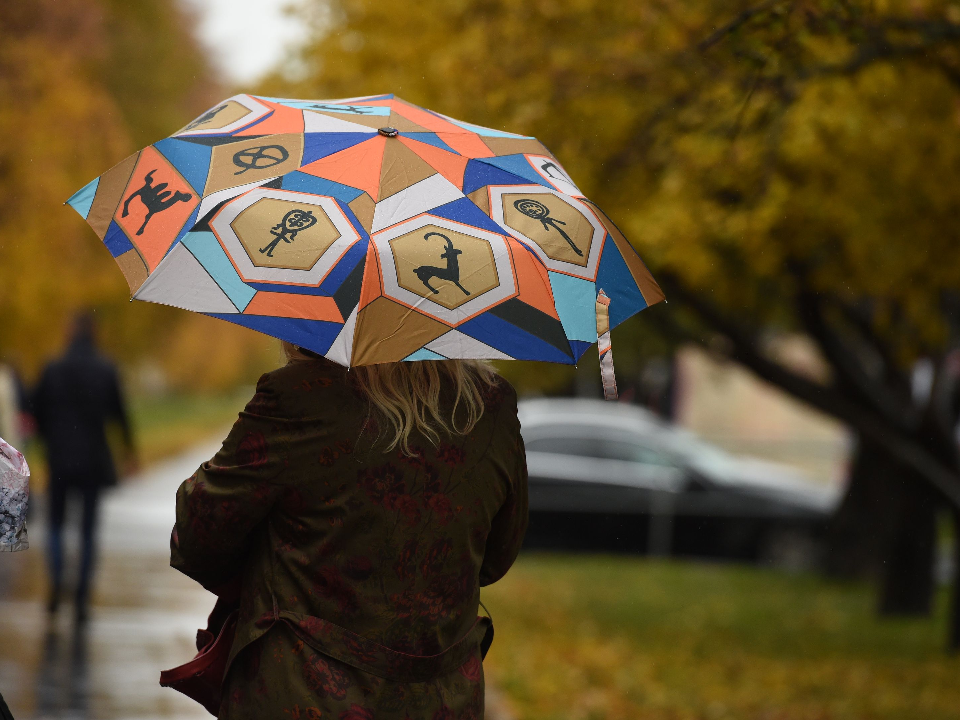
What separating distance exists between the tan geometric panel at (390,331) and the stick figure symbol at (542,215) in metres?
0.43

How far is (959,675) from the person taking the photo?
824cm

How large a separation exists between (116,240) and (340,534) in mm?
819

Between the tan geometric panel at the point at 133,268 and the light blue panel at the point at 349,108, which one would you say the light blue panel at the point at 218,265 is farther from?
the light blue panel at the point at 349,108

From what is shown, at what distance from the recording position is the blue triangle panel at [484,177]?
2531 mm

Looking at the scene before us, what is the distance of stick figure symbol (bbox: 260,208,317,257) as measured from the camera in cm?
223

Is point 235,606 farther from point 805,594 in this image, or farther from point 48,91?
point 48,91

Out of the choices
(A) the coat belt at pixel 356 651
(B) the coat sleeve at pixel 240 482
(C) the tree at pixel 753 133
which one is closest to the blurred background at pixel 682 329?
(C) the tree at pixel 753 133

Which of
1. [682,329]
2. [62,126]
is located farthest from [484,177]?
[62,126]

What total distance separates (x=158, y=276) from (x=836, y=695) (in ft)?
21.6

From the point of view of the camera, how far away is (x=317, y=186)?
2.37 metres

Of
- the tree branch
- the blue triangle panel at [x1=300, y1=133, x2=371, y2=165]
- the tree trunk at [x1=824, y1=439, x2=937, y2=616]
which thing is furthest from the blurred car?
the blue triangle panel at [x1=300, y1=133, x2=371, y2=165]

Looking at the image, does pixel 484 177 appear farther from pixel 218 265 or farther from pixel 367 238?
pixel 218 265

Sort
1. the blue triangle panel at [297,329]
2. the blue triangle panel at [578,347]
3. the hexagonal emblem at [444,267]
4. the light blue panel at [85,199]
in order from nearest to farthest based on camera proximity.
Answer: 1. the blue triangle panel at [297,329]
2. the hexagonal emblem at [444,267]
3. the blue triangle panel at [578,347]
4. the light blue panel at [85,199]

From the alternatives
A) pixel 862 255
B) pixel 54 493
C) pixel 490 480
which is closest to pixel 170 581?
pixel 54 493
